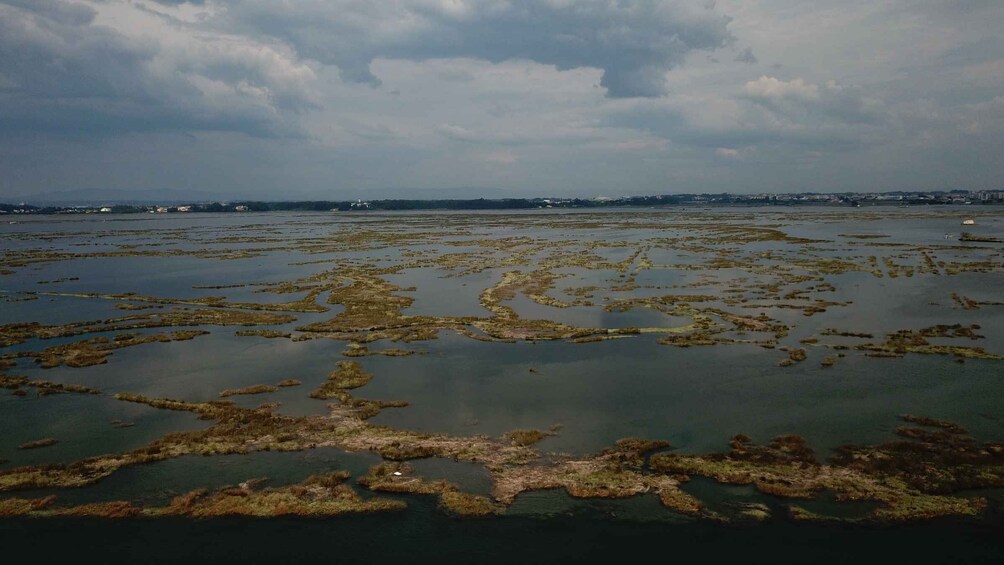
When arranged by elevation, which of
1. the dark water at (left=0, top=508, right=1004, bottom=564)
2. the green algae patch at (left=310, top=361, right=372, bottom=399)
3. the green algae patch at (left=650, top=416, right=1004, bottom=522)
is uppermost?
Answer: the green algae patch at (left=310, top=361, right=372, bottom=399)

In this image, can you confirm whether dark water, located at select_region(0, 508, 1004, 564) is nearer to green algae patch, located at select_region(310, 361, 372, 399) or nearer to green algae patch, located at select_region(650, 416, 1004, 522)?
green algae patch, located at select_region(650, 416, 1004, 522)

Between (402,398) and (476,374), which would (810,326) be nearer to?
(476,374)

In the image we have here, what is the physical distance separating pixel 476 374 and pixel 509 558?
11.3 metres

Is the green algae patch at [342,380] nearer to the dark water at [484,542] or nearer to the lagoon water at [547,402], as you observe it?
the lagoon water at [547,402]

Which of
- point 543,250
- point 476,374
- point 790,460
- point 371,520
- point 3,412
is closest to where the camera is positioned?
point 371,520

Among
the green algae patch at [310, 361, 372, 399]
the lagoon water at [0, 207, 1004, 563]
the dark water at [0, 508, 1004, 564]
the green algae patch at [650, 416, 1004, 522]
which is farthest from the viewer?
the green algae patch at [310, 361, 372, 399]

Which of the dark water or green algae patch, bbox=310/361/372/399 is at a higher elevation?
green algae patch, bbox=310/361/372/399

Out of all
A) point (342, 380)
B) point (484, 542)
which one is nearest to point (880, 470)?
point (484, 542)

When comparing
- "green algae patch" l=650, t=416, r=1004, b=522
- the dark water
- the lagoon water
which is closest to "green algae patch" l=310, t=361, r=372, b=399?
the lagoon water

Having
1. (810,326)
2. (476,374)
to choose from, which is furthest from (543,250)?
(476,374)

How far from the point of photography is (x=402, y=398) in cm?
2059

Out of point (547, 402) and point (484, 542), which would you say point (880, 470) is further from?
point (484, 542)

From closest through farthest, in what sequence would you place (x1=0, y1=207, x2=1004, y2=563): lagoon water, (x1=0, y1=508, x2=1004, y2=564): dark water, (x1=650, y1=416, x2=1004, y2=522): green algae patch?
(x1=0, y1=508, x2=1004, y2=564): dark water → (x1=0, y1=207, x2=1004, y2=563): lagoon water → (x1=650, y1=416, x2=1004, y2=522): green algae patch

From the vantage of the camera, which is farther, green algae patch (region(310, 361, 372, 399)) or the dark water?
green algae patch (region(310, 361, 372, 399))
